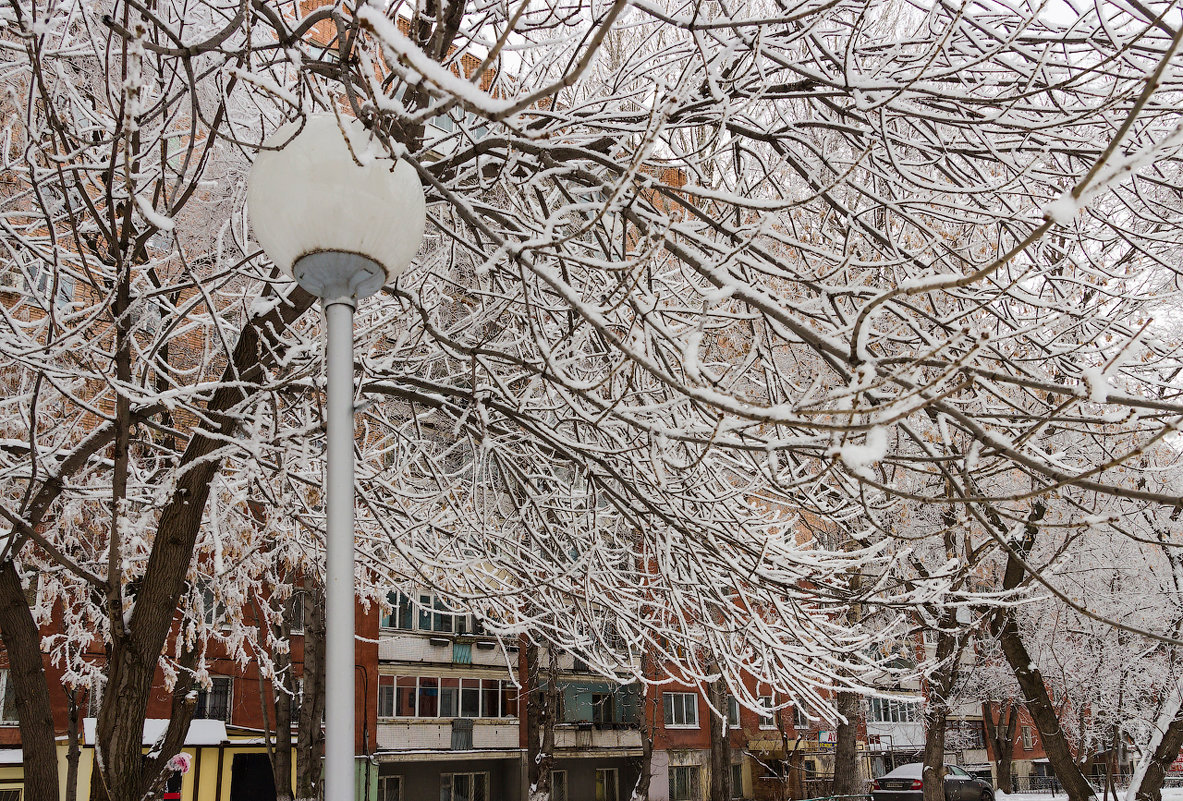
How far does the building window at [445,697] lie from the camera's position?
940 inches

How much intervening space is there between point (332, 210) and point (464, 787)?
26128mm

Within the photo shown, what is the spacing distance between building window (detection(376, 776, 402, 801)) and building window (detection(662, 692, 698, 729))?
10105 millimetres

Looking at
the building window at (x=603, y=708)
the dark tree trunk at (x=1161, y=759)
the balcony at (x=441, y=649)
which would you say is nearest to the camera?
the dark tree trunk at (x=1161, y=759)

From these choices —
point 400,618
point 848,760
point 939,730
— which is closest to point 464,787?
point 400,618

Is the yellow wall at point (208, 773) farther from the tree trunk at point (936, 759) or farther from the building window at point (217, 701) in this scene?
the tree trunk at point (936, 759)

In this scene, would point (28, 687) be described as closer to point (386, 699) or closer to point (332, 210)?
point (332, 210)

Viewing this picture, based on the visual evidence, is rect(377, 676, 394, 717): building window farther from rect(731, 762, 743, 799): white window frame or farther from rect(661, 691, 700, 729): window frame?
rect(731, 762, 743, 799): white window frame

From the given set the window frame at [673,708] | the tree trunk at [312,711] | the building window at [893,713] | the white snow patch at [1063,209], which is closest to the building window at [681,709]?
the window frame at [673,708]

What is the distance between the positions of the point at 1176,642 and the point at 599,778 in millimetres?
29900

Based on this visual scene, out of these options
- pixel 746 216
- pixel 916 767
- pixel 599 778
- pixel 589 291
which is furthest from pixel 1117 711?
pixel 599 778

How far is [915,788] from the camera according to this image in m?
26.7

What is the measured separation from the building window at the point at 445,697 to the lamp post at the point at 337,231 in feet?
75.3

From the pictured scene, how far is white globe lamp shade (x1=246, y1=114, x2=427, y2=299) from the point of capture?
2.55m

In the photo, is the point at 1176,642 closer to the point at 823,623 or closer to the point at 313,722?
the point at 823,623
